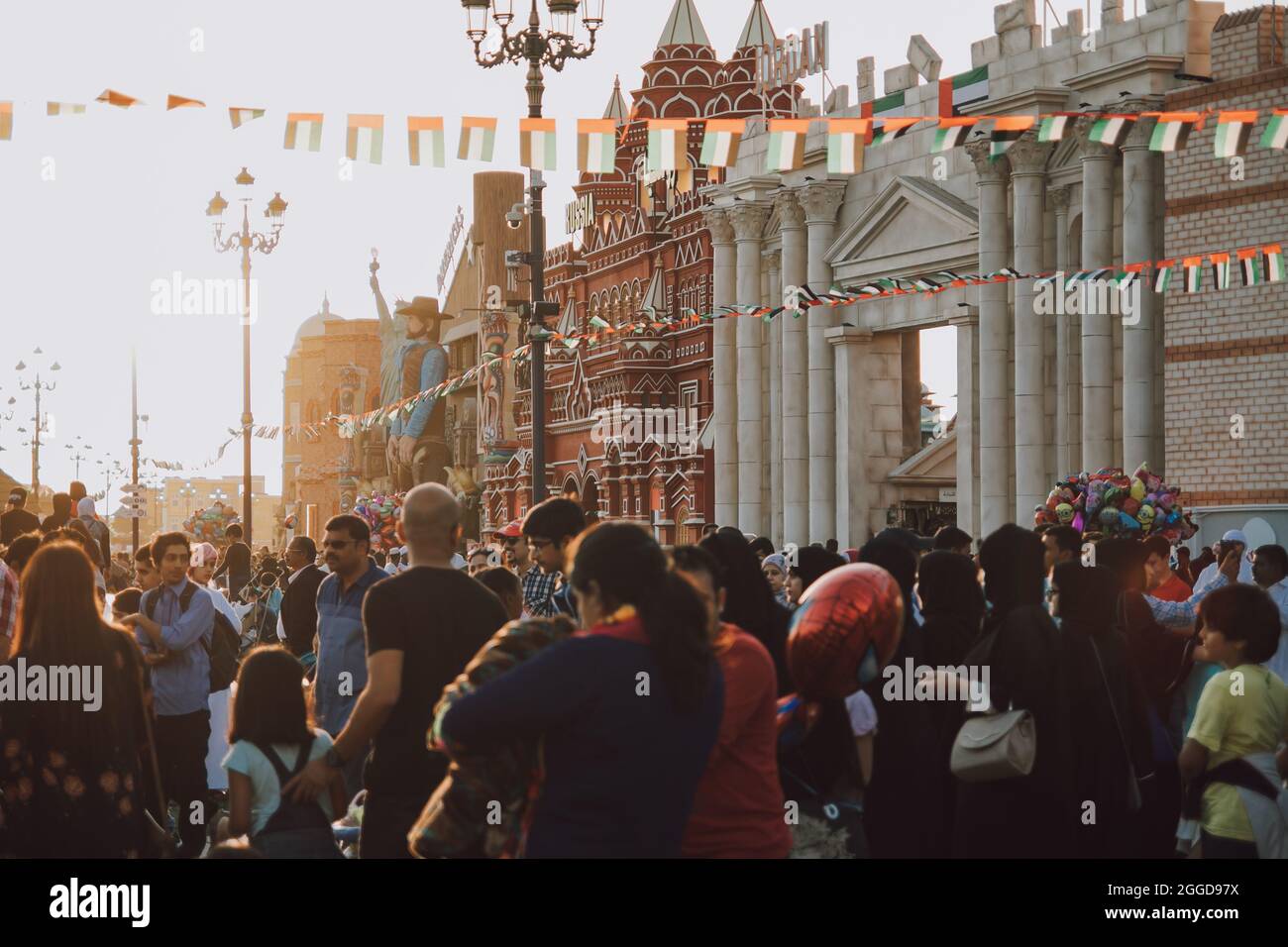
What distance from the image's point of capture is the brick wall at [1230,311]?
24172 mm

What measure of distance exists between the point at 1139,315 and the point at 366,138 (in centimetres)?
1474

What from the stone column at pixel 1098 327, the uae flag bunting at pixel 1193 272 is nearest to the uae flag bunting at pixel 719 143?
the uae flag bunting at pixel 1193 272

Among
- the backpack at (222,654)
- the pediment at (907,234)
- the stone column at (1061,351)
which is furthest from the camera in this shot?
the pediment at (907,234)

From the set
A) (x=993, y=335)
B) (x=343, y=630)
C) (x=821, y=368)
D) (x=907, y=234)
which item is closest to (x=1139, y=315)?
(x=993, y=335)

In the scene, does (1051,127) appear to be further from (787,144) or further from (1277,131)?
(1277,131)

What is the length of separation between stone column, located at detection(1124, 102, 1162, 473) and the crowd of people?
18.3 meters

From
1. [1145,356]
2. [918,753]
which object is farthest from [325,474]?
[918,753]

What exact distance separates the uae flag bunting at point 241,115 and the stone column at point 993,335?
16.9 meters

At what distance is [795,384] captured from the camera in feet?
114

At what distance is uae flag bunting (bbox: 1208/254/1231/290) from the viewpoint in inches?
879

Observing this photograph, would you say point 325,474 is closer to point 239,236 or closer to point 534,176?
point 239,236

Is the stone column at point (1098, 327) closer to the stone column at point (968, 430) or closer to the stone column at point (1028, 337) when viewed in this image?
the stone column at point (1028, 337)
